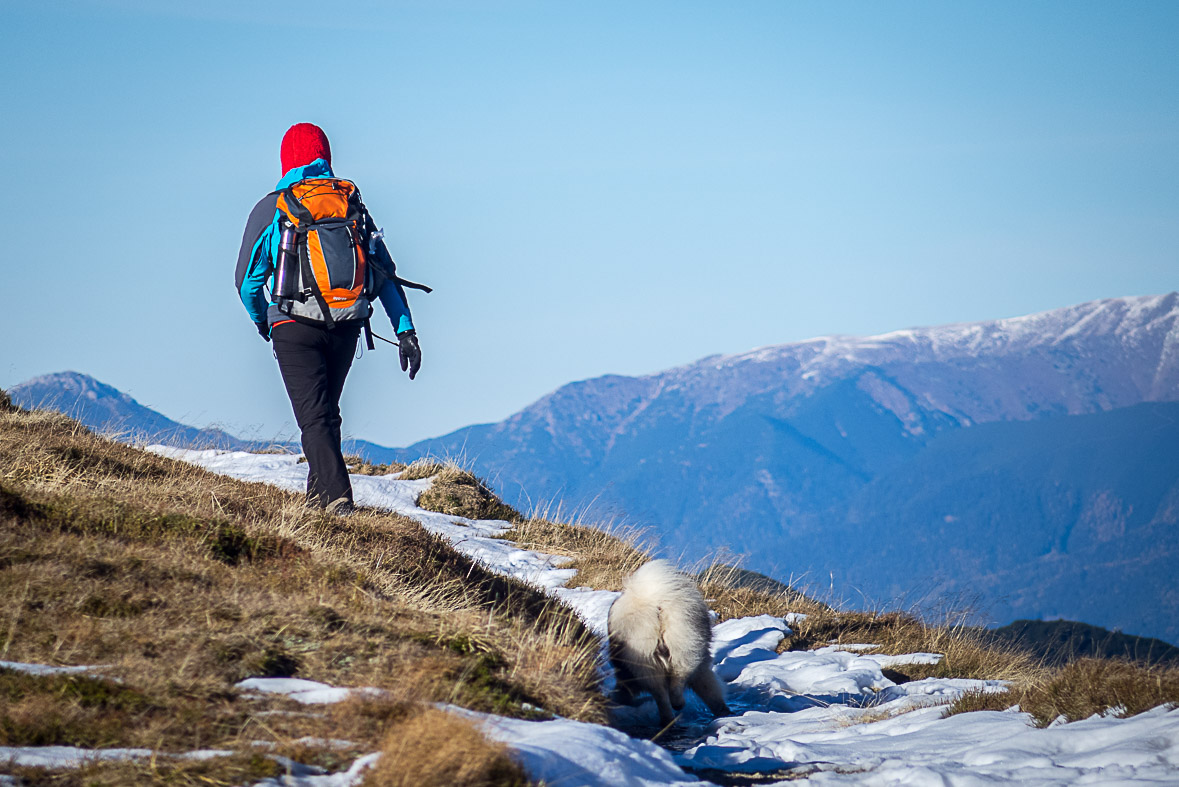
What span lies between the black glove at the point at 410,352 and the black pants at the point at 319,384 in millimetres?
487

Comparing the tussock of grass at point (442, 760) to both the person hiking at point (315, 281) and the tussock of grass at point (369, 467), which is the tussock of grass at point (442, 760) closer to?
the person hiking at point (315, 281)

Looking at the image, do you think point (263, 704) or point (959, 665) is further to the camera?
point (959, 665)

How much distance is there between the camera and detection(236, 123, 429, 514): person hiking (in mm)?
7191

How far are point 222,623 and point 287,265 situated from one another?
3.38 m

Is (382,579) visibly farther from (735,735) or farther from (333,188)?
(333,188)

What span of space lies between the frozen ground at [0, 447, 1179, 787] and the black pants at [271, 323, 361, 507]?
104 inches

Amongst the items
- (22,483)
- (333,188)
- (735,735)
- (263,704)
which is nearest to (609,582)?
(735,735)

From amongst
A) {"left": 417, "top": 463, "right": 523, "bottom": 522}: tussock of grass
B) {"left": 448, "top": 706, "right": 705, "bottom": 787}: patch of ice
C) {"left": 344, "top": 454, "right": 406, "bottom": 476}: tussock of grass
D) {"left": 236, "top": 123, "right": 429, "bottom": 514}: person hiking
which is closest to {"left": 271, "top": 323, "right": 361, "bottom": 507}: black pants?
{"left": 236, "top": 123, "right": 429, "bottom": 514}: person hiking

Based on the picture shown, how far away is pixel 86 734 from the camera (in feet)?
11.6

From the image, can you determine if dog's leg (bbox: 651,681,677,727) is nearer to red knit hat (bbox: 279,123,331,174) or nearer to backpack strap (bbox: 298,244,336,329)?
backpack strap (bbox: 298,244,336,329)

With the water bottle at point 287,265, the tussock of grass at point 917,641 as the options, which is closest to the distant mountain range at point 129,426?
the water bottle at point 287,265

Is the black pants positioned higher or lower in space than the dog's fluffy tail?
higher

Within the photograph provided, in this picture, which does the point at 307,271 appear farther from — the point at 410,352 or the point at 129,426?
the point at 129,426

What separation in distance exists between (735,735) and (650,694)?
31.2 inches
